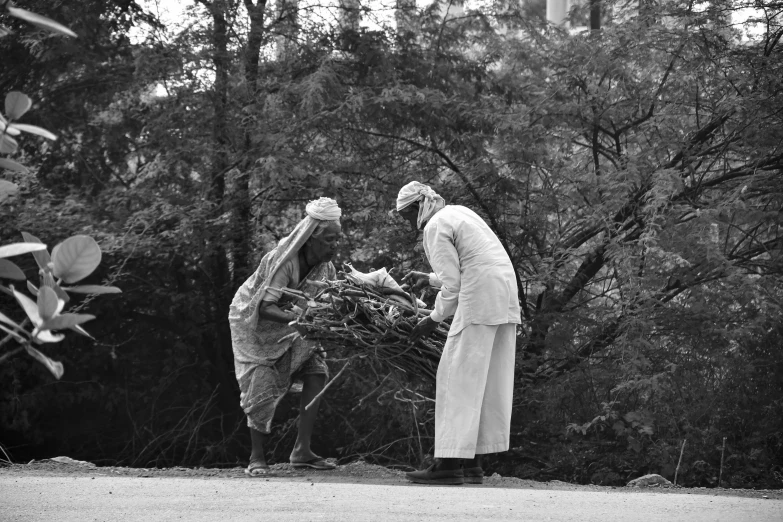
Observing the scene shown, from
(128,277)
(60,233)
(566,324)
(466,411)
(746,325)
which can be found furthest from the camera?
(128,277)

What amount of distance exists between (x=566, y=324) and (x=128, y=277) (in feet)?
14.8

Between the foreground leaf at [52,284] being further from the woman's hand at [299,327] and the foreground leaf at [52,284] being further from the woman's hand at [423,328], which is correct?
the woman's hand at [299,327]

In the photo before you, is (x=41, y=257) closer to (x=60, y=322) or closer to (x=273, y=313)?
(x=60, y=322)

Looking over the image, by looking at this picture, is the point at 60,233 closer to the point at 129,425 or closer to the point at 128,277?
the point at 128,277

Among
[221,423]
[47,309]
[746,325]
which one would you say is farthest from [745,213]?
[47,309]

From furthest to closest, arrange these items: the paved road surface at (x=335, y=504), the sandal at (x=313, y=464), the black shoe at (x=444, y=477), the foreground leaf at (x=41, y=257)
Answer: the sandal at (x=313, y=464), the black shoe at (x=444, y=477), the paved road surface at (x=335, y=504), the foreground leaf at (x=41, y=257)

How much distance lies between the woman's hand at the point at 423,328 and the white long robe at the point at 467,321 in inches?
4.3

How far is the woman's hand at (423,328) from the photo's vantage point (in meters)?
5.73

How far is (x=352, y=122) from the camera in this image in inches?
393

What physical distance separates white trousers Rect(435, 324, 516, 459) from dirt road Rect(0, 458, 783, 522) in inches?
10.4

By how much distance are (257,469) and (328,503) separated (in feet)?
7.24

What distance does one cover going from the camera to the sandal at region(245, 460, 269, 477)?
6.63 meters

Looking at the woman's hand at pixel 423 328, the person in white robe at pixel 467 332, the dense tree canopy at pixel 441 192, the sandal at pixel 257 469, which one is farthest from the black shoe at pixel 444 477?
the dense tree canopy at pixel 441 192

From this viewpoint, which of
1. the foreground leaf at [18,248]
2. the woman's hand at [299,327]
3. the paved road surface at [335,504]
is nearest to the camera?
the foreground leaf at [18,248]
